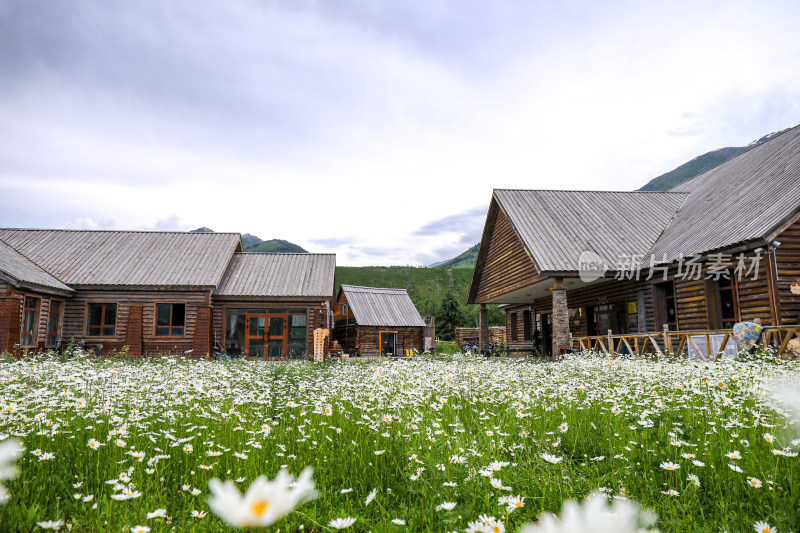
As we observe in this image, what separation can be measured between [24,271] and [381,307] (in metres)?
21.7

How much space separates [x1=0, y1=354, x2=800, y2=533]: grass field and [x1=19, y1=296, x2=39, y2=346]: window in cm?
1687

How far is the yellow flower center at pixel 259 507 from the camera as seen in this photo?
2.43 ft

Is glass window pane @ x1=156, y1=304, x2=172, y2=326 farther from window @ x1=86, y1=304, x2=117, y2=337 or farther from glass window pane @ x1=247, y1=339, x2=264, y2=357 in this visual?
glass window pane @ x1=247, y1=339, x2=264, y2=357

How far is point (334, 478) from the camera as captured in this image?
13.5ft

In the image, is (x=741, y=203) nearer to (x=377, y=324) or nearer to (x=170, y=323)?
(x=377, y=324)

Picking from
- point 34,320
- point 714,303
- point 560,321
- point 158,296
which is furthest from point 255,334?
point 714,303

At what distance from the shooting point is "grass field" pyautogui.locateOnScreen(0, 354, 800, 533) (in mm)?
3268

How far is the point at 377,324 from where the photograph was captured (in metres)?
33.9

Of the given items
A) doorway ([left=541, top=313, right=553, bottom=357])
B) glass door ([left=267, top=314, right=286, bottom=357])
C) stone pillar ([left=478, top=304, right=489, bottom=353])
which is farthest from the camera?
doorway ([left=541, top=313, right=553, bottom=357])

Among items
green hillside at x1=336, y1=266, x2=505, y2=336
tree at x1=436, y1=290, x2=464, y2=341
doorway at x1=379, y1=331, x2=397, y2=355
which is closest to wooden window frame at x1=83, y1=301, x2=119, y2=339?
doorway at x1=379, y1=331, x2=397, y2=355

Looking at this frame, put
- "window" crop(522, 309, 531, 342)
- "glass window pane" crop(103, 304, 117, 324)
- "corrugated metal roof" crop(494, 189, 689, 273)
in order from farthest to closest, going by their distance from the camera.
Result: 1. "window" crop(522, 309, 531, 342)
2. "glass window pane" crop(103, 304, 117, 324)
3. "corrugated metal roof" crop(494, 189, 689, 273)

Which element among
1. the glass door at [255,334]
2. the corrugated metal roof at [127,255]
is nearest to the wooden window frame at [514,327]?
the glass door at [255,334]

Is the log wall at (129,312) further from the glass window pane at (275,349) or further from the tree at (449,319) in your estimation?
the tree at (449,319)

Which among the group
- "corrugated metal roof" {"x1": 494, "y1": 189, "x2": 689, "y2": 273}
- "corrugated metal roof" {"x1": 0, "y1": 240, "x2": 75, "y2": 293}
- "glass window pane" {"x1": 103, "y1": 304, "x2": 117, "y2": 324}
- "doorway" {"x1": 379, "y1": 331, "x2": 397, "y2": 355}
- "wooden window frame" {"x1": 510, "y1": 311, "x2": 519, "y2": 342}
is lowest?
"doorway" {"x1": 379, "y1": 331, "x2": 397, "y2": 355}
